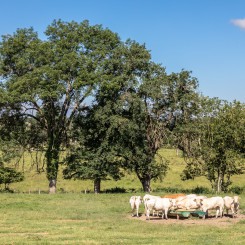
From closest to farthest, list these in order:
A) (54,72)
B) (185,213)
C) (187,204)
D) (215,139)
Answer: (185,213), (187,204), (54,72), (215,139)

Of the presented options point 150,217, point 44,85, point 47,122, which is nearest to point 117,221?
point 150,217

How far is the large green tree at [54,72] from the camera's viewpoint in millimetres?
40781

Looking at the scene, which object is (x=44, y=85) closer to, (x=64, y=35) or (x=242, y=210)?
(x=64, y=35)

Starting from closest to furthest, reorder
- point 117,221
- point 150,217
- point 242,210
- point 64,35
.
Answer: point 117,221
point 150,217
point 242,210
point 64,35

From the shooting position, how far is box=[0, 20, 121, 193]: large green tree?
40.8m

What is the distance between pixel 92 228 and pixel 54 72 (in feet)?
68.8

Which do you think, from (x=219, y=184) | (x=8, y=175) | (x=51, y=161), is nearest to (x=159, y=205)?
(x=51, y=161)

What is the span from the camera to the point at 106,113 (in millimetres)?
43062

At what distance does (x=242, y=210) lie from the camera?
96.1 feet

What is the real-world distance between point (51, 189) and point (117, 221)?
2120cm

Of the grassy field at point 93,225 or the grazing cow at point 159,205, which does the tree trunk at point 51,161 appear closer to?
the grassy field at point 93,225

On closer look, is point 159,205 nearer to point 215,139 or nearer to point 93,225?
point 93,225

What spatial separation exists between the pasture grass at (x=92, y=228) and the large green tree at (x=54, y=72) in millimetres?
11554

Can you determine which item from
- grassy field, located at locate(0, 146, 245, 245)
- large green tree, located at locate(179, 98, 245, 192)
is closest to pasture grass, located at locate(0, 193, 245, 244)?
grassy field, located at locate(0, 146, 245, 245)
